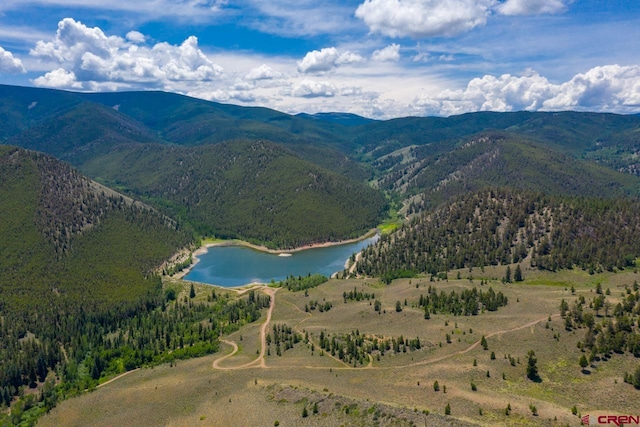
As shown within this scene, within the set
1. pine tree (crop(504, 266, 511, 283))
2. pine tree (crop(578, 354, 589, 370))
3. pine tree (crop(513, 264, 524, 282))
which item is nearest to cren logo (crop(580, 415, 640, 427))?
pine tree (crop(578, 354, 589, 370))

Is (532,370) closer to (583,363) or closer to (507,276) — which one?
(583,363)

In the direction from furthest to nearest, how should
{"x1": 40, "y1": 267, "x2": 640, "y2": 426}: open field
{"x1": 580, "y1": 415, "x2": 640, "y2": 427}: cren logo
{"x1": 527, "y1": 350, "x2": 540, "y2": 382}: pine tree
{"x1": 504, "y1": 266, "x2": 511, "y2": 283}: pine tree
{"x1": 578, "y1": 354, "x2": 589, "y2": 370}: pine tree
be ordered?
1. {"x1": 504, "y1": 266, "x2": 511, "y2": 283}: pine tree
2. {"x1": 578, "y1": 354, "x2": 589, "y2": 370}: pine tree
3. {"x1": 527, "y1": 350, "x2": 540, "y2": 382}: pine tree
4. {"x1": 40, "y1": 267, "x2": 640, "y2": 426}: open field
5. {"x1": 580, "y1": 415, "x2": 640, "y2": 427}: cren logo

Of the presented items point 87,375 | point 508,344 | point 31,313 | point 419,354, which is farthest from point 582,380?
point 31,313

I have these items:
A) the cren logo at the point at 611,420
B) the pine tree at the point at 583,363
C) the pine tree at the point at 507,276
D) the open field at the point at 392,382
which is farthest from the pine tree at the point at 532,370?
the pine tree at the point at 507,276

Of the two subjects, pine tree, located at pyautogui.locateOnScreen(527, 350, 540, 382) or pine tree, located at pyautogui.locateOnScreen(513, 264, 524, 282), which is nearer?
pine tree, located at pyautogui.locateOnScreen(527, 350, 540, 382)

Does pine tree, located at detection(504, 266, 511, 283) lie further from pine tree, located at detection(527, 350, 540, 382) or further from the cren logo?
the cren logo

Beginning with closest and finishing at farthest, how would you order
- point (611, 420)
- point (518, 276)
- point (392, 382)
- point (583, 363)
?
point (611, 420) < point (583, 363) < point (392, 382) < point (518, 276)

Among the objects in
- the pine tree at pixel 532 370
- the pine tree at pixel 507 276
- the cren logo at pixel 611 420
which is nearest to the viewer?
the cren logo at pixel 611 420

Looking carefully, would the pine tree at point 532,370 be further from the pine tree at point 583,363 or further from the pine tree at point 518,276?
the pine tree at point 518,276

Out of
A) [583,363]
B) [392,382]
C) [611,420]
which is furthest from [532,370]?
[392,382]
